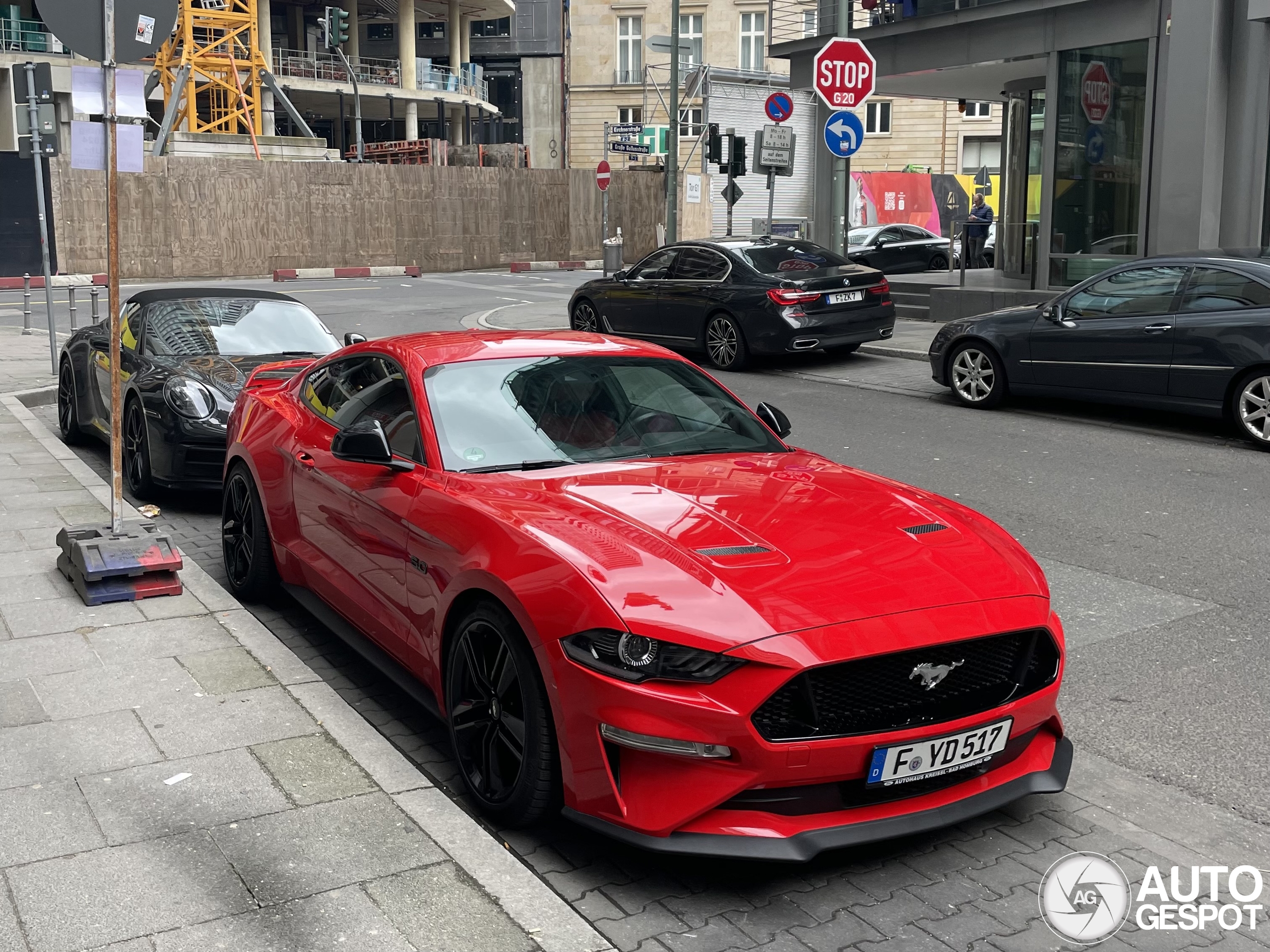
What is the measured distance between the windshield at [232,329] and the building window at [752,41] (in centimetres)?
6117

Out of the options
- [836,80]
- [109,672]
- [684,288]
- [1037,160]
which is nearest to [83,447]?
[109,672]

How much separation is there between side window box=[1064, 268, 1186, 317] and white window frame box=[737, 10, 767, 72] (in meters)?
58.9

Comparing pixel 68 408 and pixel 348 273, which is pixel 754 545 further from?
pixel 348 273

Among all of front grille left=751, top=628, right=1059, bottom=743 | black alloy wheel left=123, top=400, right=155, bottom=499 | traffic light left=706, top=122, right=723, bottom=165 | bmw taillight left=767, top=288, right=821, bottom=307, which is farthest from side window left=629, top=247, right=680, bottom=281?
front grille left=751, top=628, right=1059, bottom=743

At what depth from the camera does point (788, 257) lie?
15.5 m

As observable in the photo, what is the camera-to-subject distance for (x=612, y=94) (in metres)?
69.4

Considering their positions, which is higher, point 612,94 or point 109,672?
point 612,94

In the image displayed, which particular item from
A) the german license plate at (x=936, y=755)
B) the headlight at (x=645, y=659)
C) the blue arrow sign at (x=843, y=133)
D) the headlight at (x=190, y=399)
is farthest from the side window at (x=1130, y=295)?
the headlight at (x=645, y=659)

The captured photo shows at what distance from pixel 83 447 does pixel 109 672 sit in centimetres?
650

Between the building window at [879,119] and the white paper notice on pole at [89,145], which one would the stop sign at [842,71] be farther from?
the building window at [879,119]

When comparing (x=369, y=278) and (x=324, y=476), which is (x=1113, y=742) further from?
(x=369, y=278)

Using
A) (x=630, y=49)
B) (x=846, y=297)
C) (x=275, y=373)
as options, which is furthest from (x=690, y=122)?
Answer: (x=275, y=373)

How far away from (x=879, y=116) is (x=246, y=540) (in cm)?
6083

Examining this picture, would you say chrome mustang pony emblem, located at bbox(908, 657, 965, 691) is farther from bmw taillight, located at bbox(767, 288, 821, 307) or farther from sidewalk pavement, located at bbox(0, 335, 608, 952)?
bmw taillight, located at bbox(767, 288, 821, 307)
